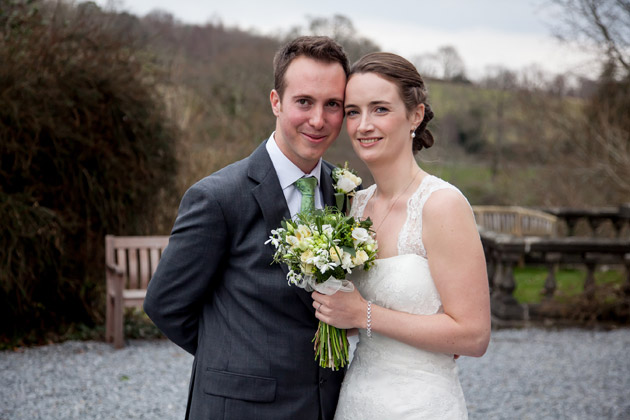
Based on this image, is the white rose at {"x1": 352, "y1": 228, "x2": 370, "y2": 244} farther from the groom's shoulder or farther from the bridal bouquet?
the groom's shoulder

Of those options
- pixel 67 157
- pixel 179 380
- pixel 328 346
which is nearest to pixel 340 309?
pixel 328 346

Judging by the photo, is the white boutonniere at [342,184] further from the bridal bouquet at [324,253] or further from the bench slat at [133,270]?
the bench slat at [133,270]

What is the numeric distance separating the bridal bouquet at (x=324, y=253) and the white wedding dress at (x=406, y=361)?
0.22 metres

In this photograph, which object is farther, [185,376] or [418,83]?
[185,376]

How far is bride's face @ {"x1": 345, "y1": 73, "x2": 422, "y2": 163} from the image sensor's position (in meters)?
2.81

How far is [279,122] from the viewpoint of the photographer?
9.46 ft

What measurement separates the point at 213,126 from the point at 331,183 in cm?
1225

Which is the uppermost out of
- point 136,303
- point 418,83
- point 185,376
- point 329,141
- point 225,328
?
point 418,83

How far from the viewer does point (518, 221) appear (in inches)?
593

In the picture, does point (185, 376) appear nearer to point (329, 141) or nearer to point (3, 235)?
point (3, 235)

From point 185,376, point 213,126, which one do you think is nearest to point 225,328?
point 185,376

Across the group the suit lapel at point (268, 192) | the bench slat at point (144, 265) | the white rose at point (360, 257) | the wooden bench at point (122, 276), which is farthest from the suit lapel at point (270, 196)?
the bench slat at point (144, 265)

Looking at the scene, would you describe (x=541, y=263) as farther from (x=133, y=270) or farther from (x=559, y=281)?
(x=133, y=270)

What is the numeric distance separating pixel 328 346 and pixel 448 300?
1.77 ft
